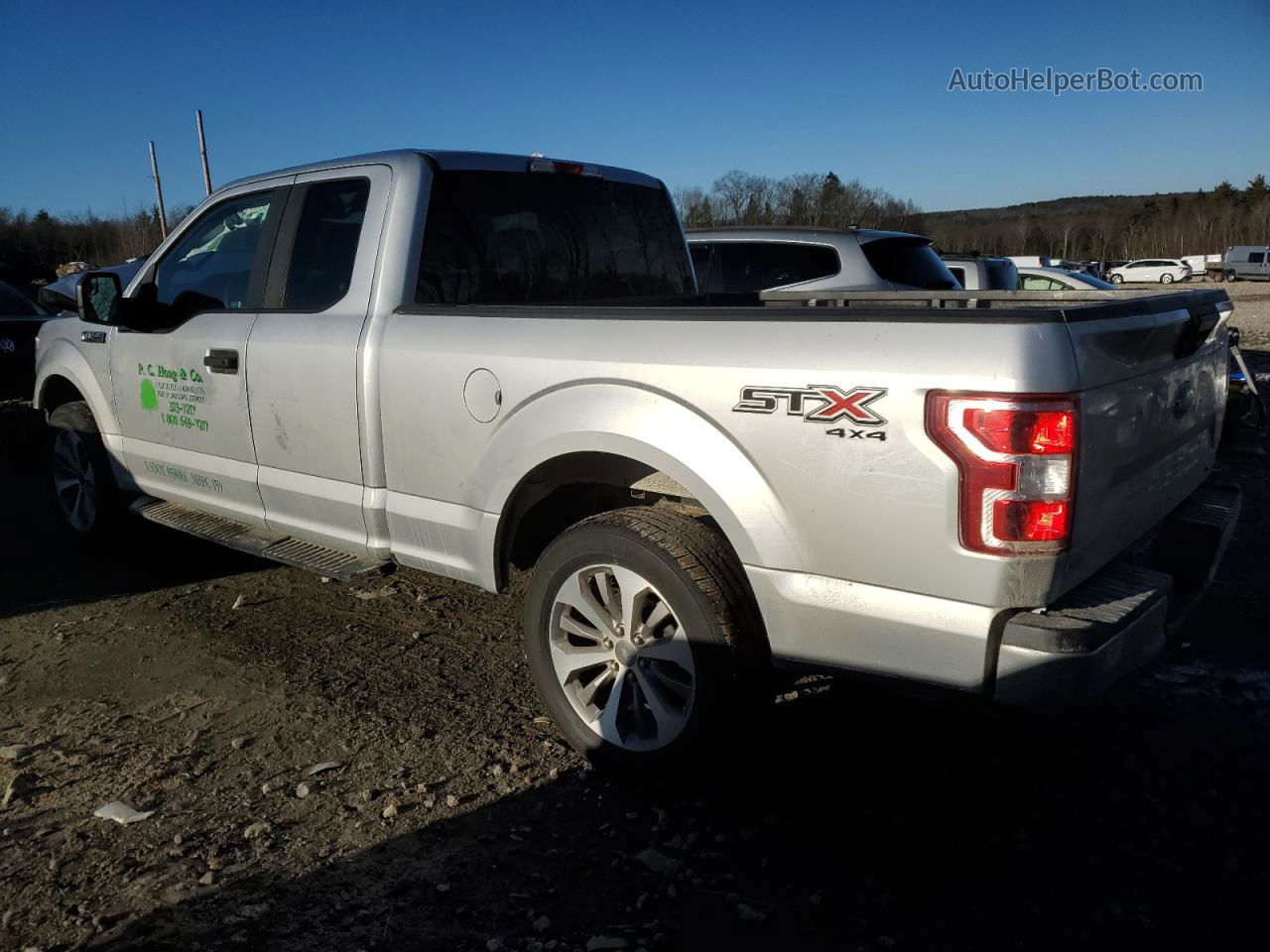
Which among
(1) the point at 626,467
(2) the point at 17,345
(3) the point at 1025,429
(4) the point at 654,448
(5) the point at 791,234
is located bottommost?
(1) the point at 626,467

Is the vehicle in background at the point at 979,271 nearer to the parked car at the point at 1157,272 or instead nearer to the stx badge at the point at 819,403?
the stx badge at the point at 819,403

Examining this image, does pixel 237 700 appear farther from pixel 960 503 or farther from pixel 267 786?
pixel 960 503

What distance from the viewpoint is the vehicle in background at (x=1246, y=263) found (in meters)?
61.0

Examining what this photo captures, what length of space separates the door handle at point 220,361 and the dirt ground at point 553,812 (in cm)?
125

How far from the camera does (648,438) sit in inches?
117

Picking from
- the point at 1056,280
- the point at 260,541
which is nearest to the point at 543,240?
the point at 260,541

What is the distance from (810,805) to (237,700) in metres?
2.29

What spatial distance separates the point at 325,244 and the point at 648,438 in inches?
80.3

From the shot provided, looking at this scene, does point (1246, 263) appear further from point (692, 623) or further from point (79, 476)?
point (692, 623)

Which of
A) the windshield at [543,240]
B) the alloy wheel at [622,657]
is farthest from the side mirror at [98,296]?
the alloy wheel at [622,657]

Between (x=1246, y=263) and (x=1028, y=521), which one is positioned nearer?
(x=1028, y=521)

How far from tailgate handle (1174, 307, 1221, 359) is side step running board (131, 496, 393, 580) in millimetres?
2968

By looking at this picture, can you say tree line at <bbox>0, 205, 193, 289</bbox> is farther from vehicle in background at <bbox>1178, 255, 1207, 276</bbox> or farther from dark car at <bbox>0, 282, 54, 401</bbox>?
vehicle in background at <bbox>1178, 255, 1207, 276</bbox>

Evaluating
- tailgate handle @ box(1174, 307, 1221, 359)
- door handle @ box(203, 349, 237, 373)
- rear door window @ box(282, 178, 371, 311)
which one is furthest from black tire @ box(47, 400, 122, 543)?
tailgate handle @ box(1174, 307, 1221, 359)
